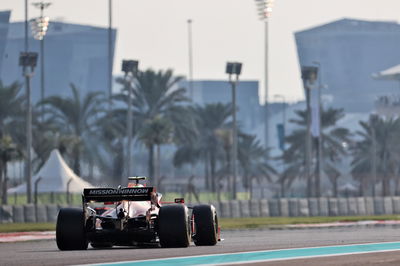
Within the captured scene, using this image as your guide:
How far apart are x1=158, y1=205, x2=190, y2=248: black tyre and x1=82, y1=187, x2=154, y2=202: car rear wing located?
1.66ft

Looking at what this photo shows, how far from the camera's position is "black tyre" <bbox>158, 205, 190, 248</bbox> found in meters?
18.7

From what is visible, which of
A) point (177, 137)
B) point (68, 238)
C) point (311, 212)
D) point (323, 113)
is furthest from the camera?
point (323, 113)

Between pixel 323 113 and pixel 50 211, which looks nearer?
pixel 50 211

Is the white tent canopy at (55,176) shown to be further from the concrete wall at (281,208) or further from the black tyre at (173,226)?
the black tyre at (173,226)

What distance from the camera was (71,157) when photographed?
8725 cm

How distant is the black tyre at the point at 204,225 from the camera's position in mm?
20094

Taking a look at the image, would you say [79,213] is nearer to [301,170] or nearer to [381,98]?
[301,170]

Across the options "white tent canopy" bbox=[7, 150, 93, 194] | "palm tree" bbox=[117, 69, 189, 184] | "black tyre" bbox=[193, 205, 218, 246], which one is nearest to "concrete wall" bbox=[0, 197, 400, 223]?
"white tent canopy" bbox=[7, 150, 93, 194]

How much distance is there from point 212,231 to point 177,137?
6626cm

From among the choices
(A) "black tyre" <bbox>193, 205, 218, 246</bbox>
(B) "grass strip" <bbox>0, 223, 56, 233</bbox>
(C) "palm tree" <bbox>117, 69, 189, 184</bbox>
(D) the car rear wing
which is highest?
(C) "palm tree" <bbox>117, 69, 189, 184</bbox>

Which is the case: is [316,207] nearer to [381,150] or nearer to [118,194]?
[118,194]

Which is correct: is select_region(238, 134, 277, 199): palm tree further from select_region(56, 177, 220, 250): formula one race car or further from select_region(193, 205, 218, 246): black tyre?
select_region(56, 177, 220, 250): formula one race car

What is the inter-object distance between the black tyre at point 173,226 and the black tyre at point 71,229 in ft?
4.31

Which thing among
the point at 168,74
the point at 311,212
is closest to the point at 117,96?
the point at 168,74
